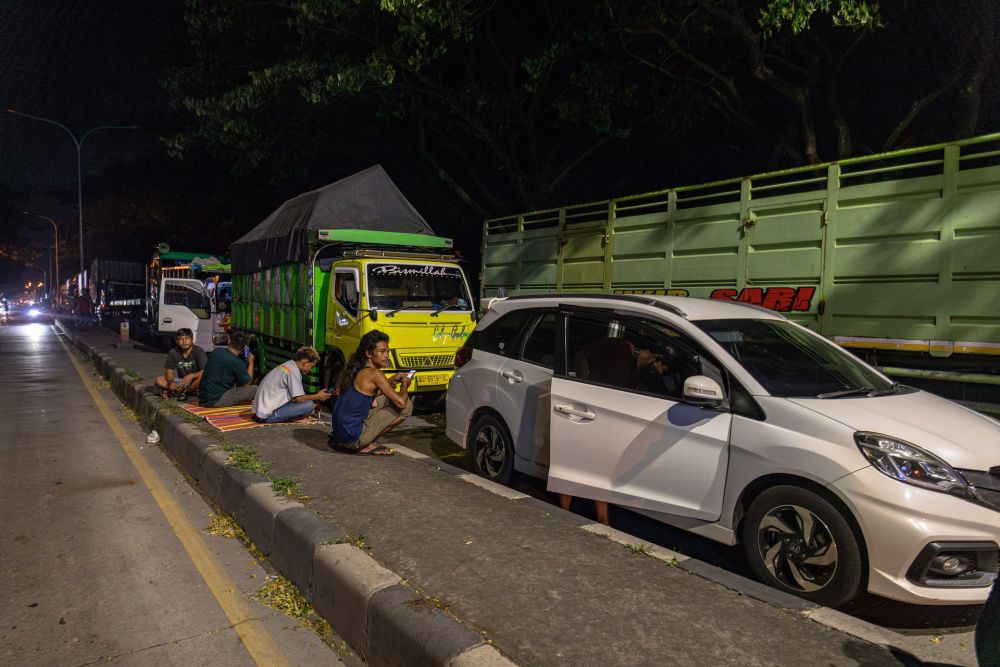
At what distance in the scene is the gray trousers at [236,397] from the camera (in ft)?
28.0

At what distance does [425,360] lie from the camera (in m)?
8.59

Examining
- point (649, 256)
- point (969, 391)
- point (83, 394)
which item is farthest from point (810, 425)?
point (83, 394)

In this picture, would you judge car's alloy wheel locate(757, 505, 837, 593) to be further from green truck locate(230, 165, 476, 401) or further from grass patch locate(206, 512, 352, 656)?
green truck locate(230, 165, 476, 401)

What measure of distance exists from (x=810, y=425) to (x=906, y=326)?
2.44 metres

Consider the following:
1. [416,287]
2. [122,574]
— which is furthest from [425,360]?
[122,574]

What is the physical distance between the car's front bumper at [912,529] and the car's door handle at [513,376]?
A: 8.70ft

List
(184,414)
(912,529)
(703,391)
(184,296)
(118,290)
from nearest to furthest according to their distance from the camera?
(912,529) < (703,391) < (184,414) < (184,296) < (118,290)

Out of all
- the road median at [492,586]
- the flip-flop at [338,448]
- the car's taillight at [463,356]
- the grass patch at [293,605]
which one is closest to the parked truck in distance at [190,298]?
the flip-flop at [338,448]

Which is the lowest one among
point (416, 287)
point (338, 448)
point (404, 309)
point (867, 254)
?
point (338, 448)

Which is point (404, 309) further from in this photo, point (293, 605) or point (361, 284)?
point (293, 605)

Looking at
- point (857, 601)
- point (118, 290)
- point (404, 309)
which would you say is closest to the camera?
point (857, 601)

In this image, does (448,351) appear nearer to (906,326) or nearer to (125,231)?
(906,326)

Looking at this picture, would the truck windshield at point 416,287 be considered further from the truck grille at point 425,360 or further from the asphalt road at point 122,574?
the asphalt road at point 122,574

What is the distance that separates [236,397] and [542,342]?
202 inches
